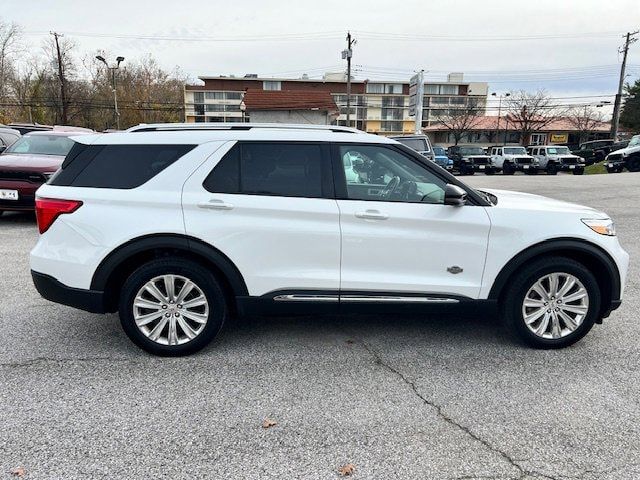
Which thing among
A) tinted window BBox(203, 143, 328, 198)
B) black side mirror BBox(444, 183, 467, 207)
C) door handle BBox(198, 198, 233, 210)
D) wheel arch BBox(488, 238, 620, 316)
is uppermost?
tinted window BBox(203, 143, 328, 198)

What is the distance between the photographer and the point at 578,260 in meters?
3.84

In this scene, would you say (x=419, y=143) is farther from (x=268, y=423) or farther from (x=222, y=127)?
(x=268, y=423)

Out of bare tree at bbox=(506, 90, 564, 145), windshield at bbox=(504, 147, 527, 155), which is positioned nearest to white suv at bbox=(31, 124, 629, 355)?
windshield at bbox=(504, 147, 527, 155)

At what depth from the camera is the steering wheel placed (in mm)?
3684

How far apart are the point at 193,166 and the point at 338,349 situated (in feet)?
5.98

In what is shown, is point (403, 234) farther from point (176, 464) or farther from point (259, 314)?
point (176, 464)

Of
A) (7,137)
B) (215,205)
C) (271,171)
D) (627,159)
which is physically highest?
(7,137)

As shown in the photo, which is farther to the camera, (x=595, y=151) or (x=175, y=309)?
(x=595, y=151)

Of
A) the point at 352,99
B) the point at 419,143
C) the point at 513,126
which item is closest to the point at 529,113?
the point at 513,126

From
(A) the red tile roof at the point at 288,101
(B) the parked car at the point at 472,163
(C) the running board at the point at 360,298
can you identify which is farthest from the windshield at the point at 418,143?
(A) the red tile roof at the point at 288,101

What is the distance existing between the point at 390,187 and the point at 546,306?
61.0 inches

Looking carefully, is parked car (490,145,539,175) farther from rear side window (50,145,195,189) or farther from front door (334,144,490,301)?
rear side window (50,145,195,189)

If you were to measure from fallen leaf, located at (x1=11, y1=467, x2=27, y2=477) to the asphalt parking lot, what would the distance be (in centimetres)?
3

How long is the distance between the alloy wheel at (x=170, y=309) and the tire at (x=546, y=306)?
7.77 ft
